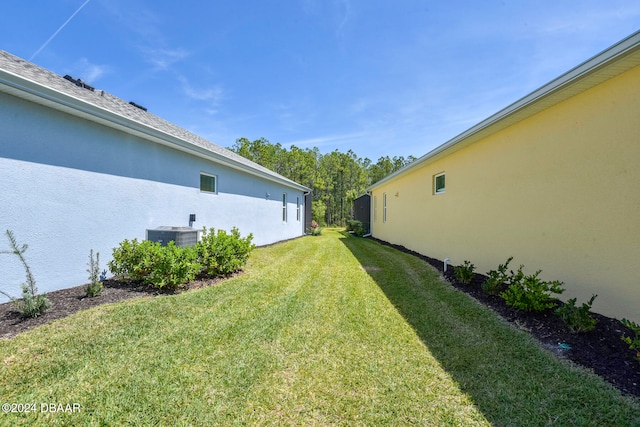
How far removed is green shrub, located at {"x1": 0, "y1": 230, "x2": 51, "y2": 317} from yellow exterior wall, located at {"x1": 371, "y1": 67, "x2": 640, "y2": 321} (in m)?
7.33

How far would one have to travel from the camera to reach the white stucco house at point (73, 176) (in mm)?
3604

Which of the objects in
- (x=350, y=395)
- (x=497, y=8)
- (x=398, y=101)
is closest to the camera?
(x=350, y=395)

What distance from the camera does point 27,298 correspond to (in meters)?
3.24

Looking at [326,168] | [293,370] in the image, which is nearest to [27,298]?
[293,370]

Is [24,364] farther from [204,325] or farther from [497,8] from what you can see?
[497,8]

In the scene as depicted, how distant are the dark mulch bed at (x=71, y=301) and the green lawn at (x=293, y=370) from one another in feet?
1.04

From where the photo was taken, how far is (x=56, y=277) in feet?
13.4

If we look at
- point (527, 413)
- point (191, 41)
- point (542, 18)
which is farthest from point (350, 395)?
point (191, 41)

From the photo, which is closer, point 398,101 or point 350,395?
point 350,395

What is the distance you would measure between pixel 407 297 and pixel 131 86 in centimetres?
1066

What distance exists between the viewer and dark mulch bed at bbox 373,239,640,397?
2357mm

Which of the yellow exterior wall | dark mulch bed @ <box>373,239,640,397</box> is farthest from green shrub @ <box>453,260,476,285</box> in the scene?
dark mulch bed @ <box>373,239,640,397</box>

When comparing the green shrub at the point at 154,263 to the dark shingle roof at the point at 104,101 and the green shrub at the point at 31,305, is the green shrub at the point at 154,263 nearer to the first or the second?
the green shrub at the point at 31,305

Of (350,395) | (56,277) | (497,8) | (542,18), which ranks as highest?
(497,8)
